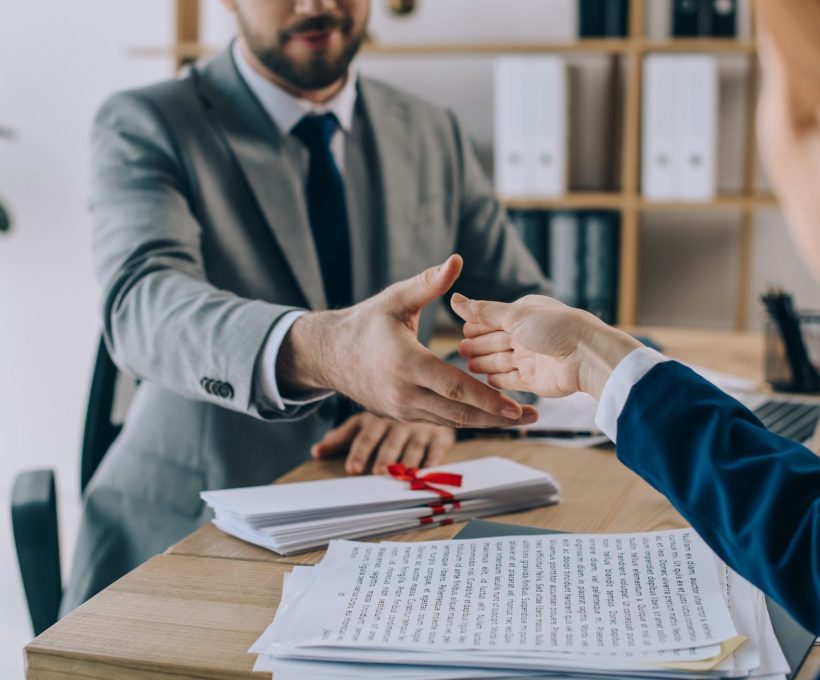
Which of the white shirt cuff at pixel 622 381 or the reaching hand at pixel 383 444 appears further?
the reaching hand at pixel 383 444

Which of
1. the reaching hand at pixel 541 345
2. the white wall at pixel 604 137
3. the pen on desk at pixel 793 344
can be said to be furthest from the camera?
the white wall at pixel 604 137

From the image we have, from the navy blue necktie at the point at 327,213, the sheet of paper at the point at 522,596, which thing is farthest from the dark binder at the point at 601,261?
the sheet of paper at the point at 522,596

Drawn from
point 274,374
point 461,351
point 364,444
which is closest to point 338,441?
point 364,444

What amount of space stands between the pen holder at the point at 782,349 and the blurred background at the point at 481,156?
0.79 m

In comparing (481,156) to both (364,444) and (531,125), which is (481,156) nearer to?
(531,125)

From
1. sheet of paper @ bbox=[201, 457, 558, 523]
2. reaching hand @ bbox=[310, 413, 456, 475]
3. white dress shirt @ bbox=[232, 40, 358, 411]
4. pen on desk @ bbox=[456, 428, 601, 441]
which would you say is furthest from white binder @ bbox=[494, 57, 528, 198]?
sheet of paper @ bbox=[201, 457, 558, 523]

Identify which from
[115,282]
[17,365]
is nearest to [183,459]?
[115,282]

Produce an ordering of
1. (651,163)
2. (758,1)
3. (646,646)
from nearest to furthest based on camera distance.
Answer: (758,1), (646,646), (651,163)

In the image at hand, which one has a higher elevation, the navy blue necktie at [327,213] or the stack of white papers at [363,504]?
the navy blue necktie at [327,213]

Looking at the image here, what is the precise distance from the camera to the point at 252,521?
3.45ft

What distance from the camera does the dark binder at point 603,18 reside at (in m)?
2.70

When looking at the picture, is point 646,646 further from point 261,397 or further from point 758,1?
point 261,397

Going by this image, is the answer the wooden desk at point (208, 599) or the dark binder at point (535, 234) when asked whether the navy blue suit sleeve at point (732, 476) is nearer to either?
the wooden desk at point (208, 599)

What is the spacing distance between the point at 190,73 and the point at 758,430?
4.32 feet
